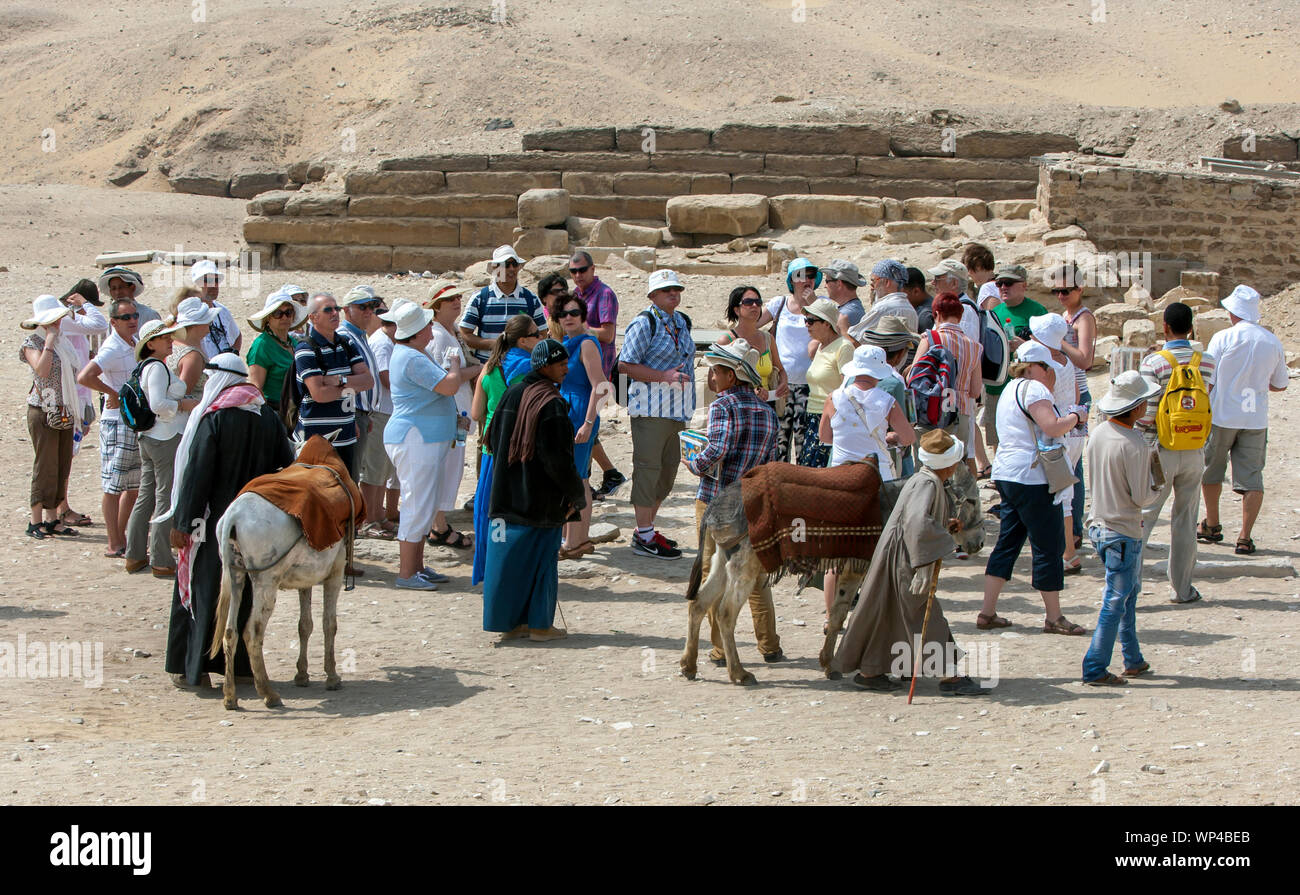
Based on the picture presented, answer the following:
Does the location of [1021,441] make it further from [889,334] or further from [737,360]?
[737,360]

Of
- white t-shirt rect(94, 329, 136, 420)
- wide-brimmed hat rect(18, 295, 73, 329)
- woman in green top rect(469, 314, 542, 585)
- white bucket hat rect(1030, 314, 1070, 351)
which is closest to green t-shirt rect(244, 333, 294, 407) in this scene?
white t-shirt rect(94, 329, 136, 420)

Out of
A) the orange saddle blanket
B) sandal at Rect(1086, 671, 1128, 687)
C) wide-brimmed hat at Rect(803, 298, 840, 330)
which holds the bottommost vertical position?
sandal at Rect(1086, 671, 1128, 687)

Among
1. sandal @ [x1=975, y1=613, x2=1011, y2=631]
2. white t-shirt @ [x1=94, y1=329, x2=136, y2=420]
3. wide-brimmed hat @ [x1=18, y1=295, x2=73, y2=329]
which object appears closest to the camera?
sandal @ [x1=975, y1=613, x2=1011, y2=631]

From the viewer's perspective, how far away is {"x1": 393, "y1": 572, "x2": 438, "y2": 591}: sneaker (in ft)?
30.8

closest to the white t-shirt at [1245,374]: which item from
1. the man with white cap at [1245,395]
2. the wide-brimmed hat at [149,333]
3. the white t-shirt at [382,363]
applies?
the man with white cap at [1245,395]

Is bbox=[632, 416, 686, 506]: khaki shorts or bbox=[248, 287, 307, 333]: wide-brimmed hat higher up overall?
bbox=[248, 287, 307, 333]: wide-brimmed hat

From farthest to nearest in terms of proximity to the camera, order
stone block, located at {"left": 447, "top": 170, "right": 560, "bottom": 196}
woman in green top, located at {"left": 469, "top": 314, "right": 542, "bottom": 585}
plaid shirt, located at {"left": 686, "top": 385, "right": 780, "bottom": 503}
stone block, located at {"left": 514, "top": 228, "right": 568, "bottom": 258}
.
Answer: stone block, located at {"left": 447, "top": 170, "right": 560, "bottom": 196}
stone block, located at {"left": 514, "top": 228, "right": 568, "bottom": 258}
woman in green top, located at {"left": 469, "top": 314, "right": 542, "bottom": 585}
plaid shirt, located at {"left": 686, "top": 385, "right": 780, "bottom": 503}

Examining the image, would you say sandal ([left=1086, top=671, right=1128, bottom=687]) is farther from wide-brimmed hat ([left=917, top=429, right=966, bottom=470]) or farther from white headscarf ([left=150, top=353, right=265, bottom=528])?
white headscarf ([left=150, top=353, right=265, bottom=528])

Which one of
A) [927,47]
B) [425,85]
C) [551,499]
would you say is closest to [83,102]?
[425,85]

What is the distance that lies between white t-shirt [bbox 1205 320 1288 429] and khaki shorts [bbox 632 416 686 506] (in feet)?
12.7

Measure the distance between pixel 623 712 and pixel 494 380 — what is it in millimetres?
2728

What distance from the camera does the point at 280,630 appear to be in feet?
28.2

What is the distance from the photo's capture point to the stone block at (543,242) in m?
21.3

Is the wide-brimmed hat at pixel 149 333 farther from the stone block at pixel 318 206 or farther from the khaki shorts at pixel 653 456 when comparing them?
the stone block at pixel 318 206
